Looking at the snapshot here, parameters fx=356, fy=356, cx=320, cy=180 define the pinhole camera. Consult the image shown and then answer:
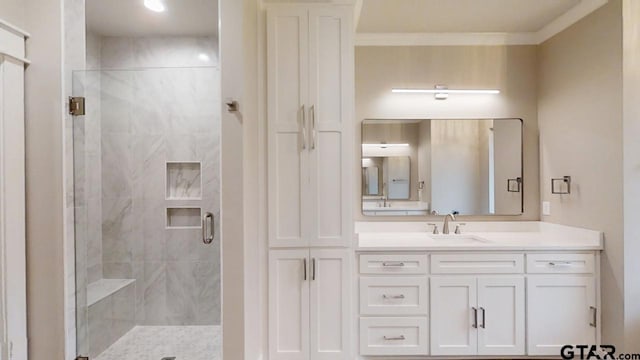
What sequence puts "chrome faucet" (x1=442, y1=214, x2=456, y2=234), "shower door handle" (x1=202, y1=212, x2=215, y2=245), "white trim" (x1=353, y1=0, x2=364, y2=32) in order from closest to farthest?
1. "shower door handle" (x1=202, y1=212, x2=215, y2=245)
2. "white trim" (x1=353, y1=0, x2=364, y2=32)
3. "chrome faucet" (x1=442, y1=214, x2=456, y2=234)

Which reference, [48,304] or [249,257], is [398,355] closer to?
[249,257]

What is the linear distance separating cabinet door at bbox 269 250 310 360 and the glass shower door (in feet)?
1.65

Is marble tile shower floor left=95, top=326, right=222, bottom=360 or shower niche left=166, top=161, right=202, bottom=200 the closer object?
marble tile shower floor left=95, top=326, right=222, bottom=360

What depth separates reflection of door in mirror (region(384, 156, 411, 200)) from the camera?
3.03m

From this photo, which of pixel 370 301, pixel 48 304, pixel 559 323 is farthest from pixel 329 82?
pixel 559 323

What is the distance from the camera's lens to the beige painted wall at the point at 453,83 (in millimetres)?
3031

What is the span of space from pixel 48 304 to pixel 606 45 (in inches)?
147

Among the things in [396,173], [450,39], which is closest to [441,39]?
[450,39]

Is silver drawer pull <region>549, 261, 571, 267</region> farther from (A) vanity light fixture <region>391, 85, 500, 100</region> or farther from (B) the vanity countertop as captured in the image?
(A) vanity light fixture <region>391, 85, 500, 100</region>

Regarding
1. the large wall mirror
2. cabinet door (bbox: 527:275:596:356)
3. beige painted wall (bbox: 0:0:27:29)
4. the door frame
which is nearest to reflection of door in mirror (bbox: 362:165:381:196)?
the large wall mirror

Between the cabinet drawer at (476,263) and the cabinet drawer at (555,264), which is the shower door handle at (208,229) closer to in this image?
the cabinet drawer at (476,263)

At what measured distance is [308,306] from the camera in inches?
94.7

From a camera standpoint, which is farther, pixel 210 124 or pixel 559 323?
pixel 210 124

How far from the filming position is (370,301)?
246 centimetres
